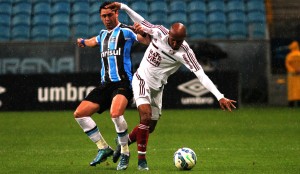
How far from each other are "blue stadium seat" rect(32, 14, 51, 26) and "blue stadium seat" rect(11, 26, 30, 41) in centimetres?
40

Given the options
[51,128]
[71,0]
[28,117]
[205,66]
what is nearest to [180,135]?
[51,128]

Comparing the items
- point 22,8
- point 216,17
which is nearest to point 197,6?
point 216,17

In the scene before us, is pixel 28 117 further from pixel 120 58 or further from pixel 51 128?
pixel 120 58

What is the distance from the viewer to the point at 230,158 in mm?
9773

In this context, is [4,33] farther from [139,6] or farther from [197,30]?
[197,30]

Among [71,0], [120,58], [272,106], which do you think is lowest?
[272,106]

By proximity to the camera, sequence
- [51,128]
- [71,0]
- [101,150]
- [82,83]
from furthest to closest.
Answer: [71,0]
[82,83]
[51,128]
[101,150]

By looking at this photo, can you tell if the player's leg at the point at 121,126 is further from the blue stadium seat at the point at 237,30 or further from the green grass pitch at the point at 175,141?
the blue stadium seat at the point at 237,30

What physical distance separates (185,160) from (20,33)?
14.2m

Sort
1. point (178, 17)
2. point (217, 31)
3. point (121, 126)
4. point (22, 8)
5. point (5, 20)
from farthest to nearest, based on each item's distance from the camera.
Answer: point (22, 8) → point (178, 17) → point (5, 20) → point (217, 31) → point (121, 126)

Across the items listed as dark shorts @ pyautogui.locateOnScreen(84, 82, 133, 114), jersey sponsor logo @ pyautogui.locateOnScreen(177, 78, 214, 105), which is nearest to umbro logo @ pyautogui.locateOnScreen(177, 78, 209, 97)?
jersey sponsor logo @ pyautogui.locateOnScreen(177, 78, 214, 105)

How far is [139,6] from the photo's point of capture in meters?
22.6

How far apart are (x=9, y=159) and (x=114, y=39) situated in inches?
83.5

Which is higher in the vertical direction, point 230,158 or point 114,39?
point 114,39
